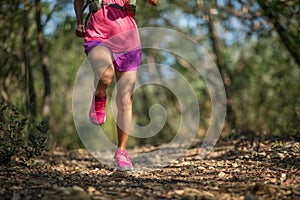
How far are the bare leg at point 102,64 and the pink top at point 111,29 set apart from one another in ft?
0.31

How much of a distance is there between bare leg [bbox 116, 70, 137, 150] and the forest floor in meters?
0.35

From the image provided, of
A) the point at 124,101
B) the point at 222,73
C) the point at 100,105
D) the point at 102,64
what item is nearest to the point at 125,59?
the point at 102,64

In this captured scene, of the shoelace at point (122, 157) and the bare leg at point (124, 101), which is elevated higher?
the bare leg at point (124, 101)

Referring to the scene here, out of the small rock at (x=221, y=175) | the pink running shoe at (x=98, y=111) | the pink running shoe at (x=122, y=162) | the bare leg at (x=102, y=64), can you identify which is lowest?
the small rock at (x=221, y=175)

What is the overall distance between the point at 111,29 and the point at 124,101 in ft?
2.09

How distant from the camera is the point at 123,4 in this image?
4289mm

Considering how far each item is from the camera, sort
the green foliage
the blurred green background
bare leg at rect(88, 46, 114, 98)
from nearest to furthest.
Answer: bare leg at rect(88, 46, 114, 98), the green foliage, the blurred green background

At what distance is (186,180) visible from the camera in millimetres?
3543

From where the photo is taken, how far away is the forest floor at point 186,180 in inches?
115

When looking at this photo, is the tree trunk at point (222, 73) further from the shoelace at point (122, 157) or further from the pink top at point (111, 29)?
the pink top at point (111, 29)

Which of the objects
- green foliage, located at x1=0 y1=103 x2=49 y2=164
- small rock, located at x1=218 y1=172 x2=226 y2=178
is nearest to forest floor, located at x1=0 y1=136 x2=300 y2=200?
small rock, located at x1=218 y1=172 x2=226 y2=178

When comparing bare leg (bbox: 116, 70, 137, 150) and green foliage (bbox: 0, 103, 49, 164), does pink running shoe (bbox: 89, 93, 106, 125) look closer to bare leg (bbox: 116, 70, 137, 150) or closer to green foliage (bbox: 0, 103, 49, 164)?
bare leg (bbox: 116, 70, 137, 150)

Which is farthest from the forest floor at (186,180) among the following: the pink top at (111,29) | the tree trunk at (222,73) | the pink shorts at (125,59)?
the tree trunk at (222,73)

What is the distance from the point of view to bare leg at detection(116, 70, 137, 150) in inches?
168
